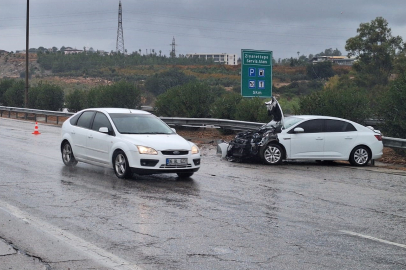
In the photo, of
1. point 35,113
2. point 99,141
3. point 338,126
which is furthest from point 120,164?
point 35,113

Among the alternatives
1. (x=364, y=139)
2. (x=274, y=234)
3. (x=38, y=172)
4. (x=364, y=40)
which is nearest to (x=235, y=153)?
(x=364, y=139)

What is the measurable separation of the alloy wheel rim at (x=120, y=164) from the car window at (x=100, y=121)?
1048 millimetres

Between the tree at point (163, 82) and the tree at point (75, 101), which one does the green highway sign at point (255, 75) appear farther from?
the tree at point (163, 82)

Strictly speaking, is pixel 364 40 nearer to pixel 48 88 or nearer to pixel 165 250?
pixel 48 88

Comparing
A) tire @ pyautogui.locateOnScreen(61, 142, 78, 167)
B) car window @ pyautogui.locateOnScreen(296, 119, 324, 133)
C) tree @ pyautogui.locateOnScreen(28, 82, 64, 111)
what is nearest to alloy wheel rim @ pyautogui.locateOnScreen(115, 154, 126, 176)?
tire @ pyautogui.locateOnScreen(61, 142, 78, 167)

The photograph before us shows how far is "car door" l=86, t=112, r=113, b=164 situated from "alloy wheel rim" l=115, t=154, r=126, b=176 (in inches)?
16.7

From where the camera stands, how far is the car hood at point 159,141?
41.7 ft

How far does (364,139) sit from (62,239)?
459 inches

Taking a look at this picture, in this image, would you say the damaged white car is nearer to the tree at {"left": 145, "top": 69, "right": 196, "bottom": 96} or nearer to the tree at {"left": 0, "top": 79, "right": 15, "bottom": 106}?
the tree at {"left": 0, "top": 79, "right": 15, "bottom": 106}

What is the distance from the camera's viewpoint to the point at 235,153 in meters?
17.4

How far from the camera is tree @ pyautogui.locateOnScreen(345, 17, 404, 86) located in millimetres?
61438

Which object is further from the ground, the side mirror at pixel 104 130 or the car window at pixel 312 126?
the car window at pixel 312 126

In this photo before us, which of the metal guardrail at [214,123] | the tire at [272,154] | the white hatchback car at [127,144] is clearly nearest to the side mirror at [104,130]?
the white hatchback car at [127,144]

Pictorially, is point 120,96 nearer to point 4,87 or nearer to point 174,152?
point 4,87
